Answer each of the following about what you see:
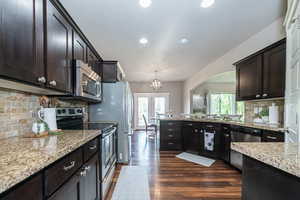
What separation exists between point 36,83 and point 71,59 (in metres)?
0.76

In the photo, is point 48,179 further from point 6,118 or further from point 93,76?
point 93,76

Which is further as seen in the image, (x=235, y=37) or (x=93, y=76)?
(x=235, y=37)

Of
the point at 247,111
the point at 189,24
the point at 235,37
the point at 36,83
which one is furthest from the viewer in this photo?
the point at 247,111

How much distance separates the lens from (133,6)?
7.05ft

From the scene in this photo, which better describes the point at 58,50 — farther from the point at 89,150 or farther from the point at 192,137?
the point at 192,137

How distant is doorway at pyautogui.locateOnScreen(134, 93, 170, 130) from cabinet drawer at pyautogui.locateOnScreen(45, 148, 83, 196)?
681 cm

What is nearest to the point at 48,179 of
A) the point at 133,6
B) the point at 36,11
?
the point at 36,11

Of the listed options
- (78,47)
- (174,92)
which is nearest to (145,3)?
(78,47)

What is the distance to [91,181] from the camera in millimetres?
1613

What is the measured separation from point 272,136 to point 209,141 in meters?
1.53

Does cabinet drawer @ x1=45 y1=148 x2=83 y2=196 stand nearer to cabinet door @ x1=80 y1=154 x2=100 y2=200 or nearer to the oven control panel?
cabinet door @ x1=80 y1=154 x2=100 y2=200

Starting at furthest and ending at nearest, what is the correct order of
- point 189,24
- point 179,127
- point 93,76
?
point 179,127, point 189,24, point 93,76

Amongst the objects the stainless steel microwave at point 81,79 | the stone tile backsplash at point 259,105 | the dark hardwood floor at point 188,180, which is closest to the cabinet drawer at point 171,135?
the dark hardwood floor at point 188,180

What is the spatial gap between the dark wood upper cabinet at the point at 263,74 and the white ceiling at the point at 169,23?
51 cm
